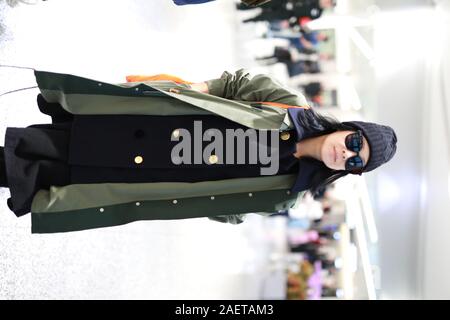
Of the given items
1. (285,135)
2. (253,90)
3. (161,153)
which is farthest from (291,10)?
(161,153)

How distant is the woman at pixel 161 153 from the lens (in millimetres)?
2045

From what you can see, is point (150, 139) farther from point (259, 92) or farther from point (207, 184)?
point (259, 92)

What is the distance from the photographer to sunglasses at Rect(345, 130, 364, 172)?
2.16 meters

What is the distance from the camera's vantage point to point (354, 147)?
7.09 ft

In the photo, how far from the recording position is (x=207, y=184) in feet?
6.98

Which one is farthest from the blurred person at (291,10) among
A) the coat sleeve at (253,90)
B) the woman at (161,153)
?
the woman at (161,153)

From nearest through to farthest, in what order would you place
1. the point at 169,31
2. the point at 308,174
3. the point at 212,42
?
the point at 308,174, the point at 169,31, the point at 212,42

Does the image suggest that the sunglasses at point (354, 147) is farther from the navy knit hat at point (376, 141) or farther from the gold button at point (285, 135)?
the gold button at point (285, 135)

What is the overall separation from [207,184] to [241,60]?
18.8ft

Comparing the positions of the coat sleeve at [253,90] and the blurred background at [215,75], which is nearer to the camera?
the coat sleeve at [253,90]

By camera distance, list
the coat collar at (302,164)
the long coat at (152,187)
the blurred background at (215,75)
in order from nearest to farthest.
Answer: the long coat at (152,187) → the coat collar at (302,164) → the blurred background at (215,75)

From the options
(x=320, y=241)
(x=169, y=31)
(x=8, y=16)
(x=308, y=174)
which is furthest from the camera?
(x=320, y=241)
